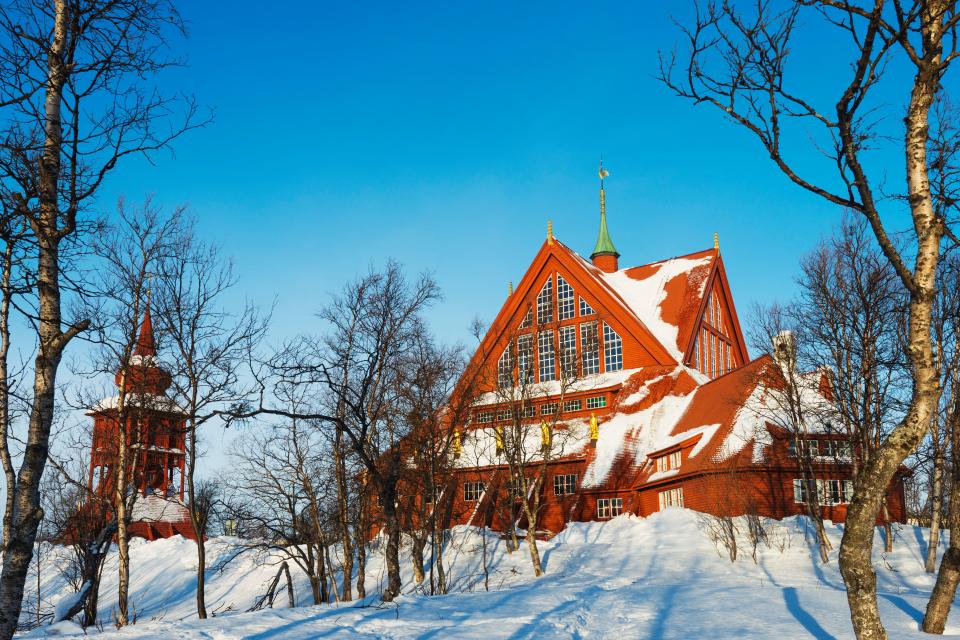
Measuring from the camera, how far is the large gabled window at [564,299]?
4181 cm

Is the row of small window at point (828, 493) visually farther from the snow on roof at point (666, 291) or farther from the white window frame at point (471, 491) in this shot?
the white window frame at point (471, 491)

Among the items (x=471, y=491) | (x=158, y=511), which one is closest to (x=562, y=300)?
(x=471, y=491)

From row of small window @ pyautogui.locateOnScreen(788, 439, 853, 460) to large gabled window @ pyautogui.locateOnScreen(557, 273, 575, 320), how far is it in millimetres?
16342

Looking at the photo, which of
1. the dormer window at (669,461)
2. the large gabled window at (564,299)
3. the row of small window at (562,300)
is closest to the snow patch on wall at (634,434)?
the dormer window at (669,461)

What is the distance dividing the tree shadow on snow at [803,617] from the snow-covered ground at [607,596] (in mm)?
33

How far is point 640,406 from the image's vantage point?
118 ft

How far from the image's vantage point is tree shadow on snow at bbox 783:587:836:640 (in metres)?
10.4

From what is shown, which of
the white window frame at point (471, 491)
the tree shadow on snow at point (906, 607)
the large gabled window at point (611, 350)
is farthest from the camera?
the large gabled window at point (611, 350)

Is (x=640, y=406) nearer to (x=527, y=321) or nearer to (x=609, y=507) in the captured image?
(x=609, y=507)

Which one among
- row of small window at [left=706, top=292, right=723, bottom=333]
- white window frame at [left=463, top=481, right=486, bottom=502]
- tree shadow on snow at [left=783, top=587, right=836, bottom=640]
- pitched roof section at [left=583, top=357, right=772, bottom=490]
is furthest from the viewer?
row of small window at [left=706, top=292, right=723, bottom=333]

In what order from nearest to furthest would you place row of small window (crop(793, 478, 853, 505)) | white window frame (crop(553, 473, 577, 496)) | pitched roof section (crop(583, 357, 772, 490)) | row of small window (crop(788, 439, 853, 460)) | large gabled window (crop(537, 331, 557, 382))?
row of small window (crop(788, 439, 853, 460))
row of small window (crop(793, 478, 853, 505))
pitched roof section (crop(583, 357, 772, 490))
white window frame (crop(553, 473, 577, 496))
large gabled window (crop(537, 331, 557, 382))

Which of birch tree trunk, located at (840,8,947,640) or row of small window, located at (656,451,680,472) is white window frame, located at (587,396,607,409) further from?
birch tree trunk, located at (840,8,947,640)

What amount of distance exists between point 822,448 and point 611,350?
1452 centimetres

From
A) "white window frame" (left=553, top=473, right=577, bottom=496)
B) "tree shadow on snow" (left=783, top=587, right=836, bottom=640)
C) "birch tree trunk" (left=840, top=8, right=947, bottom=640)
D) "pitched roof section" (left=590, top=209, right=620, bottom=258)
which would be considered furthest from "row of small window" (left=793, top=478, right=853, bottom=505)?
"pitched roof section" (left=590, top=209, right=620, bottom=258)
